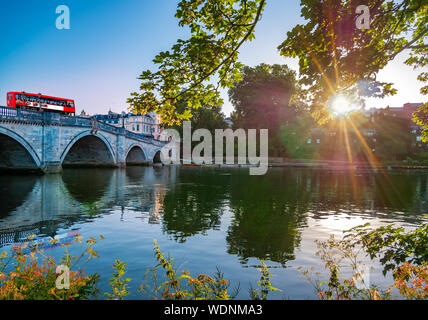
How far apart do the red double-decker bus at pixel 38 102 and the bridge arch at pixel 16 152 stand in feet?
25.1

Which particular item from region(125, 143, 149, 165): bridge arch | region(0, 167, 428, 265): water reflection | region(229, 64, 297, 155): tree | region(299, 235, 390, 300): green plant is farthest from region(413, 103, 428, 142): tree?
region(229, 64, 297, 155): tree

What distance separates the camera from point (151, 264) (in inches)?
259

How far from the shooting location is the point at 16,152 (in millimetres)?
27812

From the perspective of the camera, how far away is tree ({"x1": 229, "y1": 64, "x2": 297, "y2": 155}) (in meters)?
62.8

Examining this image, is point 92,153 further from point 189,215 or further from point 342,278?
point 342,278

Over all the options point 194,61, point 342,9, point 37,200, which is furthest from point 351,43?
point 37,200

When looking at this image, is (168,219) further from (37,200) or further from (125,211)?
(37,200)

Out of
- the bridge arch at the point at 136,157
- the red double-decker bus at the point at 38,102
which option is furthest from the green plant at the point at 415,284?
the bridge arch at the point at 136,157

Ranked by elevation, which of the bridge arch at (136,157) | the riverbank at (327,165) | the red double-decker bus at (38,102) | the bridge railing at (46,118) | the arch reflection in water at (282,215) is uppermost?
the red double-decker bus at (38,102)

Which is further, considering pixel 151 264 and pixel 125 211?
pixel 125 211

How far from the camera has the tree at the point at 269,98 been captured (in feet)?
206

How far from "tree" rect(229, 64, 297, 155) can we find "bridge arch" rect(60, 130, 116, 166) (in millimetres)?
34198

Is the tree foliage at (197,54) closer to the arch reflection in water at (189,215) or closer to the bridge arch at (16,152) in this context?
the arch reflection in water at (189,215)
